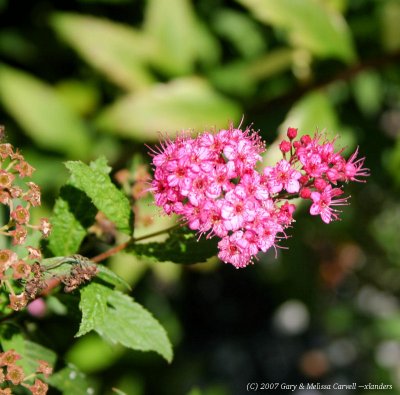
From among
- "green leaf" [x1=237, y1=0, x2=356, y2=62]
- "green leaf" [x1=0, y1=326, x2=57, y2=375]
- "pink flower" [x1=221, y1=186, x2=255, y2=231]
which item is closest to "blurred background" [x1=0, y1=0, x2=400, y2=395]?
"green leaf" [x1=237, y1=0, x2=356, y2=62]

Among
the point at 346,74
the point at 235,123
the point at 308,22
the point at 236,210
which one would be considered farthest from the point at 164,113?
the point at 236,210

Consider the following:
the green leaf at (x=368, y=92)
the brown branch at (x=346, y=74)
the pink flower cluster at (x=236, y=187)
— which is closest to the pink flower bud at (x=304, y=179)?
the pink flower cluster at (x=236, y=187)

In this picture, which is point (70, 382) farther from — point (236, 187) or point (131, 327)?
point (236, 187)

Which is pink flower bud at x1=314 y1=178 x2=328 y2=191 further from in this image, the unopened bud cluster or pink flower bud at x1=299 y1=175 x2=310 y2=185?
the unopened bud cluster

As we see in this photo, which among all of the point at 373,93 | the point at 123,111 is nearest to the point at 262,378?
the point at 373,93

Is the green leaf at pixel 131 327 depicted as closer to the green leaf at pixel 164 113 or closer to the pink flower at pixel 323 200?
the pink flower at pixel 323 200

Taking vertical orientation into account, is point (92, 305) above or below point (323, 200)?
below
